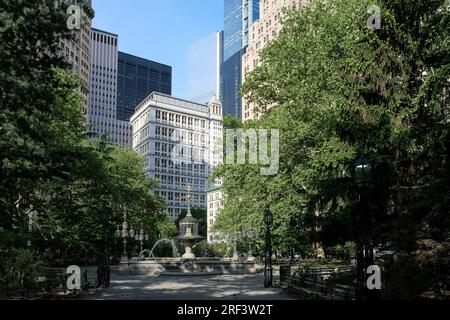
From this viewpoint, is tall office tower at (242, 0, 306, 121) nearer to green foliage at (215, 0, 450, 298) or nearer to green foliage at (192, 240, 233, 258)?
green foliage at (192, 240, 233, 258)

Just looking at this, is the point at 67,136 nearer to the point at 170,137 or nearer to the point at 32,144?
the point at 32,144

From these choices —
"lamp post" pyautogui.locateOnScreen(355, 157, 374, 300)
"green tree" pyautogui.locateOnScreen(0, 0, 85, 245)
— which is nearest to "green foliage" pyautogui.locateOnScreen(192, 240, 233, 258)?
"green tree" pyautogui.locateOnScreen(0, 0, 85, 245)

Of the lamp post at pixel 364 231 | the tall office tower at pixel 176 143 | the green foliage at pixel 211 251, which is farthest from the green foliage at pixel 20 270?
the tall office tower at pixel 176 143

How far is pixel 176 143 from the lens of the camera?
16362 centimetres

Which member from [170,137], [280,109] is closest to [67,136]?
[280,109]

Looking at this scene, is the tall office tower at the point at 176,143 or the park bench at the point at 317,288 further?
the tall office tower at the point at 176,143

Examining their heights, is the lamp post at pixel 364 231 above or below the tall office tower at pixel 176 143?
below

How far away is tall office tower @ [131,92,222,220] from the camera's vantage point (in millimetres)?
156250

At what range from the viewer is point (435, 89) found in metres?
17.5

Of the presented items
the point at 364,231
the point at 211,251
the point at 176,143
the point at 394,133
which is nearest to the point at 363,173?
the point at 364,231

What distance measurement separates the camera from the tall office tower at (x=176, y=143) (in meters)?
156

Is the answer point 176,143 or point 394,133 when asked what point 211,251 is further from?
point 176,143

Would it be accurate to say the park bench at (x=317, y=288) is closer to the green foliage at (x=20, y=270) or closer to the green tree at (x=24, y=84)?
the green tree at (x=24, y=84)

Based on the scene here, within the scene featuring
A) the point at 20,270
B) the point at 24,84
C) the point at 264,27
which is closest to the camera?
the point at 24,84
